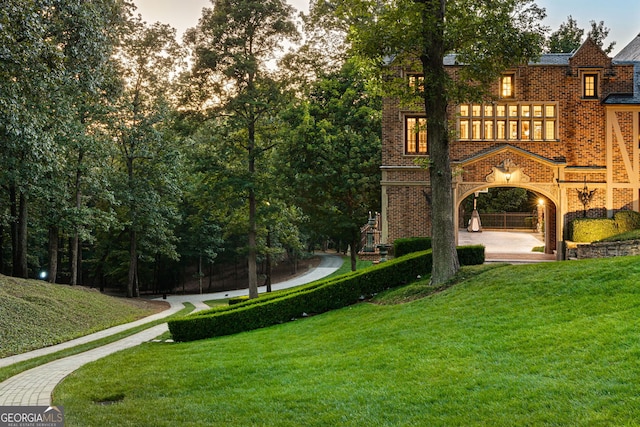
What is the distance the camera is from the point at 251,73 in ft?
79.2

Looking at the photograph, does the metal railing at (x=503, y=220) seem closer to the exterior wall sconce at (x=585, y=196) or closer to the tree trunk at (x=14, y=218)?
the exterior wall sconce at (x=585, y=196)

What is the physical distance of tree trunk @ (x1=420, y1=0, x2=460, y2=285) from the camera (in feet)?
44.3

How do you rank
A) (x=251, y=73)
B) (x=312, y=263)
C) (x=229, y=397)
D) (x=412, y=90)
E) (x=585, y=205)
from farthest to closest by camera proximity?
(x=312, y=263)
(x=251, y=73)
(x=585, y=205)
(x=412, y=90)
(x=229, y=397)

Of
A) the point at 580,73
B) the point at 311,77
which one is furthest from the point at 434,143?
the point at 311,77

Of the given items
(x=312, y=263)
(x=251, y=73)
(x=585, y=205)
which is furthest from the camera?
(x=312, y=263)

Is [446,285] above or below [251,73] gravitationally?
below

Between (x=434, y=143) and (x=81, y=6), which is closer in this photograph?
(x=434, y=143)

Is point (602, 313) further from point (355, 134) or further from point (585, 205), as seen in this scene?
point (355, 134)

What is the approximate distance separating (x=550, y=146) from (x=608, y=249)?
6.21 m

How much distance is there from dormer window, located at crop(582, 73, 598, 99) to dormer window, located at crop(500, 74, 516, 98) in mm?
2850

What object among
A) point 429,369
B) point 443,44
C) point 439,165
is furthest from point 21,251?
Answer: point 429,369

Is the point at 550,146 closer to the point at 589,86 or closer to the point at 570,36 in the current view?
the point at 589,86

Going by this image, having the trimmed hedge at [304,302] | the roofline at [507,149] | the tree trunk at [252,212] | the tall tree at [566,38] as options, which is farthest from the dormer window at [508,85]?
the tall tree at [566,38]

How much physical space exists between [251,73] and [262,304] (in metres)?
13.6
